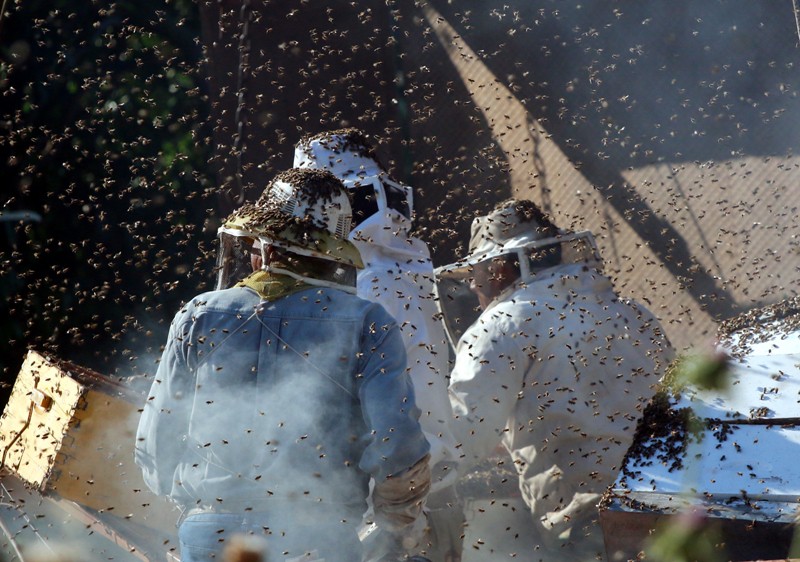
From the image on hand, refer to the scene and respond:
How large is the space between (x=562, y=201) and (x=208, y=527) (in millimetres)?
3879

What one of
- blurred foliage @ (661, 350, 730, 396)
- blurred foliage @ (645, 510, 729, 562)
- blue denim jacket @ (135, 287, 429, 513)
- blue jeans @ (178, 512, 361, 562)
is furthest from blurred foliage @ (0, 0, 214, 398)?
blurred foliage @ (645, 510, 729, 562)

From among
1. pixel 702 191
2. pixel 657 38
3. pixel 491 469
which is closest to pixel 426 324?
pixel 491 469

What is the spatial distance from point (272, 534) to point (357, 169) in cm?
195

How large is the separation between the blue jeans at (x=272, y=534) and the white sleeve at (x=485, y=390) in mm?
1232

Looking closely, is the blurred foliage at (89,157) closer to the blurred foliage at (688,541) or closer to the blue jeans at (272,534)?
the blue jeans at (272,534)

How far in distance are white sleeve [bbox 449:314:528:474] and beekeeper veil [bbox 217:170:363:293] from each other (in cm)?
108

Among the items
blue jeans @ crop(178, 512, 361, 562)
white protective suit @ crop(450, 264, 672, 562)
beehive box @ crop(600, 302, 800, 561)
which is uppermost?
blue jeans @ crop(178, 512, 361, 562)

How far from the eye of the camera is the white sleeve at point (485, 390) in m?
3.83

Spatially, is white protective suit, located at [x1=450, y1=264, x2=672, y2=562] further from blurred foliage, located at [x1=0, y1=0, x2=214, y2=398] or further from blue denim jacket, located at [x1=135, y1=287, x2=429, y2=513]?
blurred foliage, located at [x1=0, y1=0, x2=214, y2=398]

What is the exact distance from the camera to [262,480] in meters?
2.68

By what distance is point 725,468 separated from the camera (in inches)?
105

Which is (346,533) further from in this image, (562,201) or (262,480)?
(562,201)

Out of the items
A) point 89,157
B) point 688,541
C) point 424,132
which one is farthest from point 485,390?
point 89,157

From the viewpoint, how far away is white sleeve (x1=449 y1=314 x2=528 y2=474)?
3.83 m
